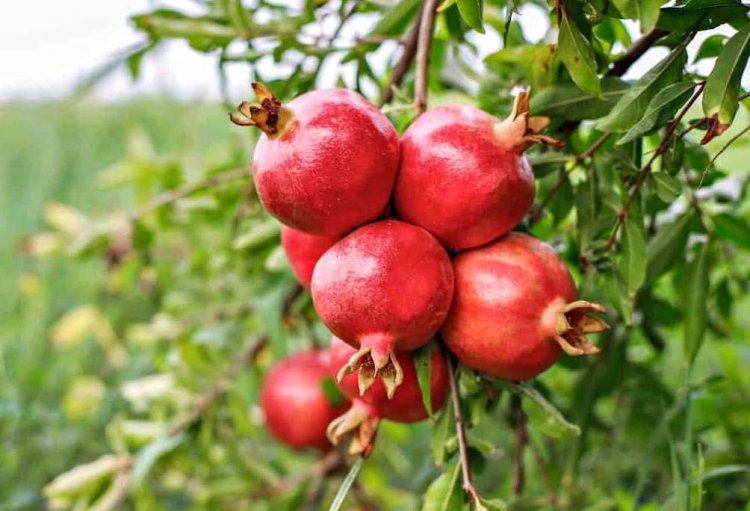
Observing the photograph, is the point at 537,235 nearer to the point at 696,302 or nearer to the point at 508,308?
the point at 696,302

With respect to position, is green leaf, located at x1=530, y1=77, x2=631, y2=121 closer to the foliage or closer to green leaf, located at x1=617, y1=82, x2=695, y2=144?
the foliage

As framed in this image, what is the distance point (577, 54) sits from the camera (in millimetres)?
616

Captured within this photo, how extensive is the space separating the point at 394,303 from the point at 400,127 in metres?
0.26

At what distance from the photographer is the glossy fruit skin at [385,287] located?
606 mm

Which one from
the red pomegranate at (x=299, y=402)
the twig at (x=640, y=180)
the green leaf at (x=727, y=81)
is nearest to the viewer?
the green leaf at (x=727, y=81)

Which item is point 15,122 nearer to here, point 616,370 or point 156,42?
point 156,42

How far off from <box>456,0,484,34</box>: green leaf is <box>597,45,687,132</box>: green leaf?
0.12 metres

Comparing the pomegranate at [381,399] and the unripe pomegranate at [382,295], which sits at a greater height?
the unripe pomegranate at [382,295]

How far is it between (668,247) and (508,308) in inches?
11.3

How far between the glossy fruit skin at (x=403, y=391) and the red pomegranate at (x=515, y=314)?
0.03 meters

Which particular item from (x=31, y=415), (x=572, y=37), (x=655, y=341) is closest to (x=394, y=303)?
(x=572, y=37)

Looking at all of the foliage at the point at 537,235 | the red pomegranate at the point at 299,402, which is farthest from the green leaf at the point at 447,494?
the red pomegranate at the point at 299,402

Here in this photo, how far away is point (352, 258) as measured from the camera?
0.62 m

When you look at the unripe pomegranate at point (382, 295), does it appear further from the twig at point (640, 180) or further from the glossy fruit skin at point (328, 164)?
the twig at point (640, 180)
